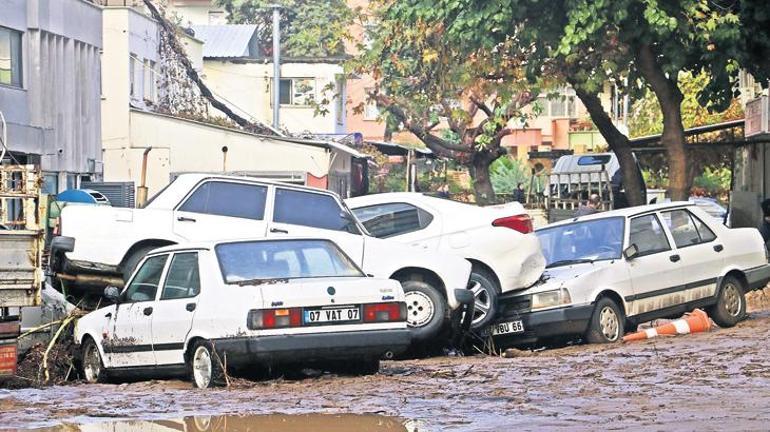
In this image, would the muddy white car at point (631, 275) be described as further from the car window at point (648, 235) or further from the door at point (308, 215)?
the door at point (308, 215)

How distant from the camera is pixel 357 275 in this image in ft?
43.6

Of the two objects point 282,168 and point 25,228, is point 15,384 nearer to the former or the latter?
point 25,228

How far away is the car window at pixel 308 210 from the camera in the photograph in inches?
635

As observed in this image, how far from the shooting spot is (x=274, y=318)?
12.4m

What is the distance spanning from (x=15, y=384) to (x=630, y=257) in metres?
6.63

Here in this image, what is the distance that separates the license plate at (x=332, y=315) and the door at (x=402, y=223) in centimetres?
368

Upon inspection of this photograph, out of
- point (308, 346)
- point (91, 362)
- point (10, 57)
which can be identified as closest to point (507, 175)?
point (10, 57)

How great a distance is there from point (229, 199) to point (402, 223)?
188cm

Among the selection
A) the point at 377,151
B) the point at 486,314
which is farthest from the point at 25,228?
the point at 377,151

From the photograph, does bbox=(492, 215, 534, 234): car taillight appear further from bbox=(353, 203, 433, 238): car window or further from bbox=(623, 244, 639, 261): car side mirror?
bbox=(623, 244, 639, 261): car side mirror

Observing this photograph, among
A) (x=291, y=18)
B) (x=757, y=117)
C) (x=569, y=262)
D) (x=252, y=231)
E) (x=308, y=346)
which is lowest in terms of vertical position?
(x=308, y=346)

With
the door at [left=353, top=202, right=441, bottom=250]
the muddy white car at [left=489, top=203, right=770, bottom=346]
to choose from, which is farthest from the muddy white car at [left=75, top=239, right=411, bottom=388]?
the muddy white car at [left=489, top=203, right=770, bottom=346]

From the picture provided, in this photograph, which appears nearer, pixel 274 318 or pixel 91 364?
pixel 274 318

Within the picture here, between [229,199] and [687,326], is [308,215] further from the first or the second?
[687,326]
